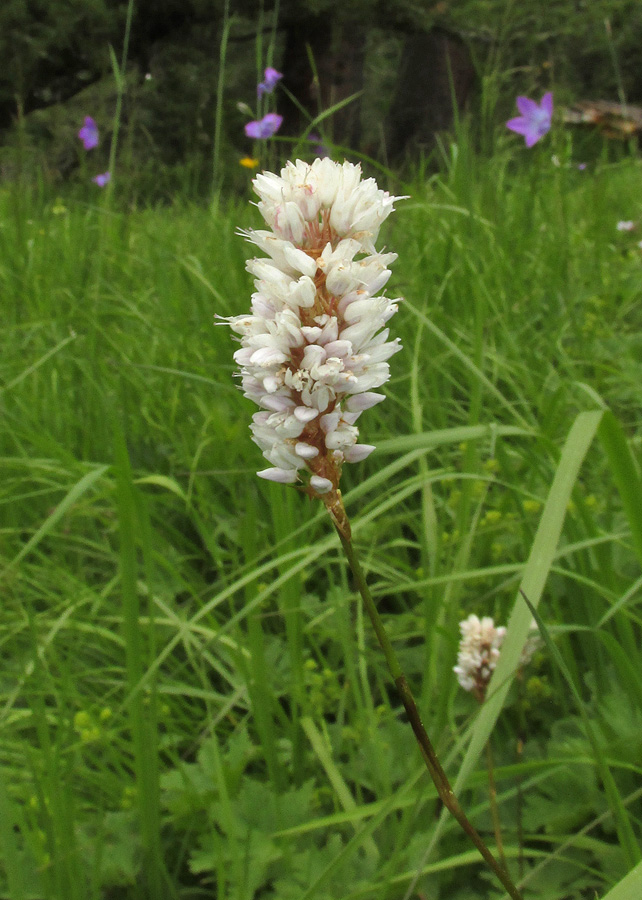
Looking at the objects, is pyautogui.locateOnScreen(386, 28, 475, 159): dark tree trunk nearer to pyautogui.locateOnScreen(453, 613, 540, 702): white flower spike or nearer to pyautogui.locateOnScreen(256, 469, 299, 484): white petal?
pyautogui.locateOnScreen(453, 613, 540, 702): white flower spike

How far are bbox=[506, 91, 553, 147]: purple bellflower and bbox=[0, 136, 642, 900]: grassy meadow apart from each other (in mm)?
556

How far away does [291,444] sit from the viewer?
0.69 m

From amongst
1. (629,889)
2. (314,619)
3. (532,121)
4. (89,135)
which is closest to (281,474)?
(629,889)

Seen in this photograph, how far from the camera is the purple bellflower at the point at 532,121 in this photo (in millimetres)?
3047

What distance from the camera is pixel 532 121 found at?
3209mm

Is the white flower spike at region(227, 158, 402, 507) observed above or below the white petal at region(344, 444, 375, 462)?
above

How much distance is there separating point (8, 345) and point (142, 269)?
3.34 ft

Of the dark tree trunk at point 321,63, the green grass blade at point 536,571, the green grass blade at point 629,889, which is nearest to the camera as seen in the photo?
the green grass blade at point 629,889

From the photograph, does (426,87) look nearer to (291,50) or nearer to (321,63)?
(321,63)

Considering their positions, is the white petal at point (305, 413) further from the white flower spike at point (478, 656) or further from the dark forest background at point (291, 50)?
the dark forest background at point (291, 50)

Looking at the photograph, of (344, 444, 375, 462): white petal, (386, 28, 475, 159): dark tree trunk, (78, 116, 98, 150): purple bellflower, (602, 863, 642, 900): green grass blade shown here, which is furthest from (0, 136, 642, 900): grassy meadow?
(386, 28, 475, 159): dark tree trunk

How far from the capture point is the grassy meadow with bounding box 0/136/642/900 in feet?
3.48

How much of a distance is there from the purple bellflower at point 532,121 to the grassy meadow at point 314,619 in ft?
1.82

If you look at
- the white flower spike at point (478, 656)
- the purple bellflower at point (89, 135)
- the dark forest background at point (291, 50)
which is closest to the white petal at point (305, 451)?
the white flower spike at point (478, 656)
